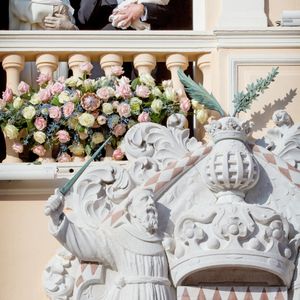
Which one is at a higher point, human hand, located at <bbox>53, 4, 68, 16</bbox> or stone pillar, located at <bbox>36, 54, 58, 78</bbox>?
human hand, located at <bbox>53, 4, 68, 16</bbox>

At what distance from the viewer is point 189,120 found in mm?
15969

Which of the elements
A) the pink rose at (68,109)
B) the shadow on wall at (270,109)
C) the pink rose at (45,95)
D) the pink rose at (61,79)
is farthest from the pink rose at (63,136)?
the shadow on wall at (270,109)

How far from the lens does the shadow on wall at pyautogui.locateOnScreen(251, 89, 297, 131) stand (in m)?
15.5

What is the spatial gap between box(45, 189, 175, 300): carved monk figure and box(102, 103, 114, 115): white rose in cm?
83

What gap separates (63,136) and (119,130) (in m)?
0.33

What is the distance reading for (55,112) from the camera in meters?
15.5

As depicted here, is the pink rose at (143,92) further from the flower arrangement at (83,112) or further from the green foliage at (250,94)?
the green foliage at (250,94)

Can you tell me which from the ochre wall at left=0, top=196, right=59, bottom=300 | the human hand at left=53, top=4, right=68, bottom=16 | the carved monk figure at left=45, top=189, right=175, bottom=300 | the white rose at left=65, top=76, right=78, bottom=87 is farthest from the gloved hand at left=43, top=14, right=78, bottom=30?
the carved monk figure at left=45, top=189, right=175, bottom=300

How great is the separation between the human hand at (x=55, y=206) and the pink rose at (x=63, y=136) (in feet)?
3.25

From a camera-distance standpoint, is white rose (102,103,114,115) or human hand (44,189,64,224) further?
white rose (102,103,114,115)

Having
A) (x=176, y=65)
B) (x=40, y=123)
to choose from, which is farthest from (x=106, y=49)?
(x=40, y=123)

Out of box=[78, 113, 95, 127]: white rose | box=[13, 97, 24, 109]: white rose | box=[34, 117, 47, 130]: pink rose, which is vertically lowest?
box=[34, 117, 47, 130]: pink rose

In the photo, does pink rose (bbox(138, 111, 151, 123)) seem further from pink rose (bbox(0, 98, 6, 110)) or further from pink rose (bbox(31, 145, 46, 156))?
pink rose (bbox(0, 98, 6, 110))

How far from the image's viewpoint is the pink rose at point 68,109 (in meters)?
15.4
